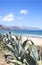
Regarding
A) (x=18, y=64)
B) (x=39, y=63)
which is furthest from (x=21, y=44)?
(x=39, y=63)

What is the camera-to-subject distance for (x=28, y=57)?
4.26 m

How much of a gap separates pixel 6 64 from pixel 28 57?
3.71 m

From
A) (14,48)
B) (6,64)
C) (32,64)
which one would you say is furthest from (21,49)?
(6,64)

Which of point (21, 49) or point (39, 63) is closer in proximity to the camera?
point (39, 63)

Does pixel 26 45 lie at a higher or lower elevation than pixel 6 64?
higher

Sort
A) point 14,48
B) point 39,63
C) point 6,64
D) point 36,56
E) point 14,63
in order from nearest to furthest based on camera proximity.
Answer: point 39,63 < point 36,56 < point 14,63 < point 14,48 < point 6,64

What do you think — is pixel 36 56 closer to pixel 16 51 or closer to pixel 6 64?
pixel 16 51

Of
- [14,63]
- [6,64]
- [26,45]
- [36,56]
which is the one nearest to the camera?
[36,56]

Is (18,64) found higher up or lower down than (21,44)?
lower down

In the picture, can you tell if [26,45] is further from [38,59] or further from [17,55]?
[38,59]

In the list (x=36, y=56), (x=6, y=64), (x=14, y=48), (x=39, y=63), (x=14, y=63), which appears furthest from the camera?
(x=6, y=64)

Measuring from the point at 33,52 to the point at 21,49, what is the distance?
0.95 metres

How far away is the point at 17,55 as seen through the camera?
20.0ft

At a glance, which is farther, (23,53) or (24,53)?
(23,53)
